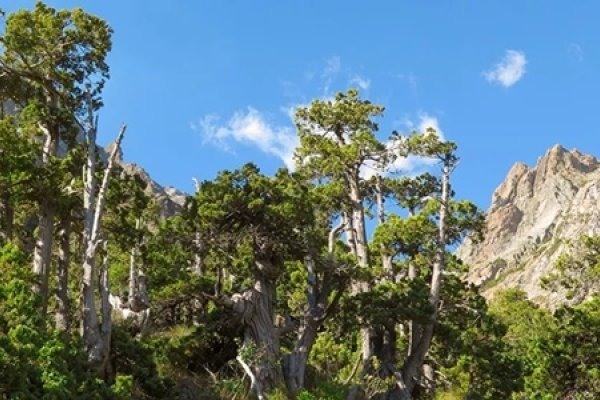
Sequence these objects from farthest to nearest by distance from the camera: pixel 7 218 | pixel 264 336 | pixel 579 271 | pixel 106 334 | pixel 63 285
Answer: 1. pixel 579 271
2. pixel 264 336
3. pixel 7 218
4. pixel 63 285
5. pixel 106 334

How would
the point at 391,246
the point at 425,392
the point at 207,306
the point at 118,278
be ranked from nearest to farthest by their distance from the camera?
the point at 207,306 < the point at 391,246 < the point at 425,392 < the point at 118,278

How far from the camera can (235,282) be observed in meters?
20.2

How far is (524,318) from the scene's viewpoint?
32.2m

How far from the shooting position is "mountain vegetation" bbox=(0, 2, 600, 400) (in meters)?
14.3

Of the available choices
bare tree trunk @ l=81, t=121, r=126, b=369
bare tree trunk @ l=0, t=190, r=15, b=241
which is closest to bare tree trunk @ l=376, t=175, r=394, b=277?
bare tree trunk @ l=81, t=121, r=126, b=369

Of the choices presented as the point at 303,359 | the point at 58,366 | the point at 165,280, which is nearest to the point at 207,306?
the point at 165,280

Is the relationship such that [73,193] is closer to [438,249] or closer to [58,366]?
[58,366]

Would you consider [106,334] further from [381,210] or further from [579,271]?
[579,271]

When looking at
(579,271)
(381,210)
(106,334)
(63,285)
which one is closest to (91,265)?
(106,334)

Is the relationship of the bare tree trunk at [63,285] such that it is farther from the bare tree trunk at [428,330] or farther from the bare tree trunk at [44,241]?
the bare tree trunk at [428,330]

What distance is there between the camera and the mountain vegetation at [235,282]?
14.3 metres

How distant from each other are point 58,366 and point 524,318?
26.1 metres

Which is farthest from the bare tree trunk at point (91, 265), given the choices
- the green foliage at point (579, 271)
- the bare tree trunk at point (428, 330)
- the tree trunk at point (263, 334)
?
the green foliage at point (579, 271)

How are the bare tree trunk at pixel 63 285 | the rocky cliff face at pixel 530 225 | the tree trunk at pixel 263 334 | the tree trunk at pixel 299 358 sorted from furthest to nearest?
the rocky cliff face at pixel 530 225 → the tree trunk at pixel 299 358 → the tree trunk at pixel 263 334 → the bare tree trunk at pixel 63 285
